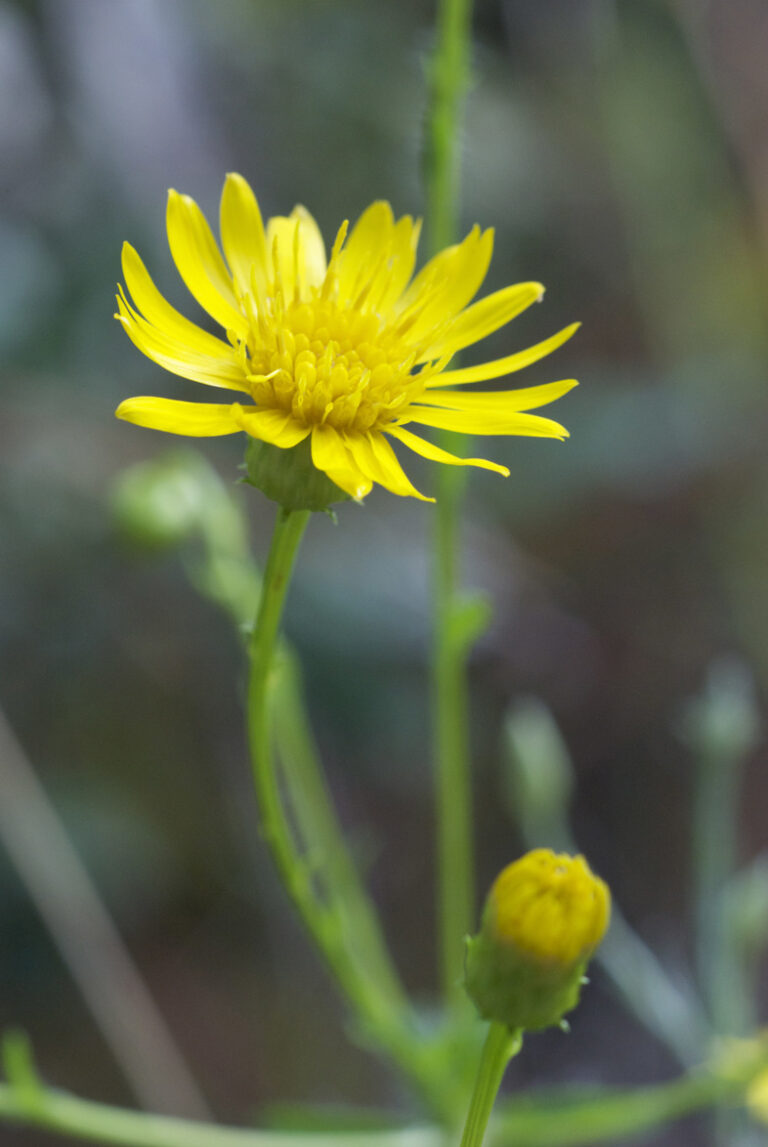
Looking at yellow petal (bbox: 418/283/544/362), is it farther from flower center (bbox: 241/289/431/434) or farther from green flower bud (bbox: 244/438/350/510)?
green flower bud (bbox: 244/438/350/510)

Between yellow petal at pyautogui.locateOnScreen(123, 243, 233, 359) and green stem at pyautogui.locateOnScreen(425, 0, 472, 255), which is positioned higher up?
green stem at pyautogui.locateOnScreen(425, 0, 472, 255)

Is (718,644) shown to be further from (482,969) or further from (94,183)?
(482,969)

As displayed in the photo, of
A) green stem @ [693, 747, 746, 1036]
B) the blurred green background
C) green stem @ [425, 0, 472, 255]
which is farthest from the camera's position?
the blurred green background

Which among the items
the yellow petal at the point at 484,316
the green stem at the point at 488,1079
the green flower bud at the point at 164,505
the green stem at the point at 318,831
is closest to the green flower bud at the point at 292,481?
the yellow petal at the point at 484,316

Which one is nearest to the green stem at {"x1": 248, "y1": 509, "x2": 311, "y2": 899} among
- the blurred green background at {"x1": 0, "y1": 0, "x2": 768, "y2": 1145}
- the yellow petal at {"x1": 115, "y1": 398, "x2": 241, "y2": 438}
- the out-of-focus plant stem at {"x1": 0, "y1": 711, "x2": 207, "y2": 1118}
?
the yellow petal at {"x1": 115, "y1": 398, "x2": 241, "y2": 438}

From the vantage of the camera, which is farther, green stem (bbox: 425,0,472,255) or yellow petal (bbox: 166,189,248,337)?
green stem (bbox: 425,0,472,255)

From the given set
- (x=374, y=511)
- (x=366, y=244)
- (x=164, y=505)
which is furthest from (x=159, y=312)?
(x=374, y=511)
